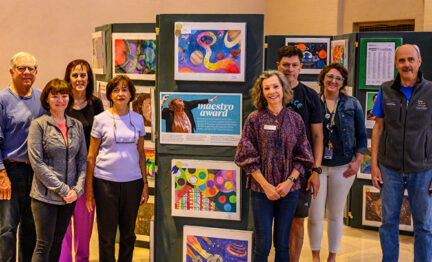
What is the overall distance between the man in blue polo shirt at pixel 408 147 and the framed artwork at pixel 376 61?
5.76 feet

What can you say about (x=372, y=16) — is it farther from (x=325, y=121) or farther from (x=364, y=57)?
(x=325, y=121)

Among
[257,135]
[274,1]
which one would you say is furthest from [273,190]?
[274,1]

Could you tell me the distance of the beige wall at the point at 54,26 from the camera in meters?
5.86

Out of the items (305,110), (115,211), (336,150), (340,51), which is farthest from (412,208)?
(340,51)

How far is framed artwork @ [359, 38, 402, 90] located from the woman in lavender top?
9.26 ft

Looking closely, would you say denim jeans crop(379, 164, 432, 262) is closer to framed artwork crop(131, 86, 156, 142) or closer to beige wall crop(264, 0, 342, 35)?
framed artwork crop(131, 86, 156, 142)

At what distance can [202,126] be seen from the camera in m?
3.57

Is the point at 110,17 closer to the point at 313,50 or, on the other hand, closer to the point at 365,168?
the point at 313,50

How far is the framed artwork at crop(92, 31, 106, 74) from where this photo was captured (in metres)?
4.54

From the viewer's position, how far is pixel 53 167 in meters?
3.15

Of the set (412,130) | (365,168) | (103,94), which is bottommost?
(365,168)

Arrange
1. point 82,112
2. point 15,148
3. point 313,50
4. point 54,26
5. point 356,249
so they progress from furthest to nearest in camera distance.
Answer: point 54,26, point 313,50, point 356,249, point 82,112, point 15,148

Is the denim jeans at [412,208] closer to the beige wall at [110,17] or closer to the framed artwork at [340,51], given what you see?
the framed artwork at [340,51]

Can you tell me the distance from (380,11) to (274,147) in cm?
551
